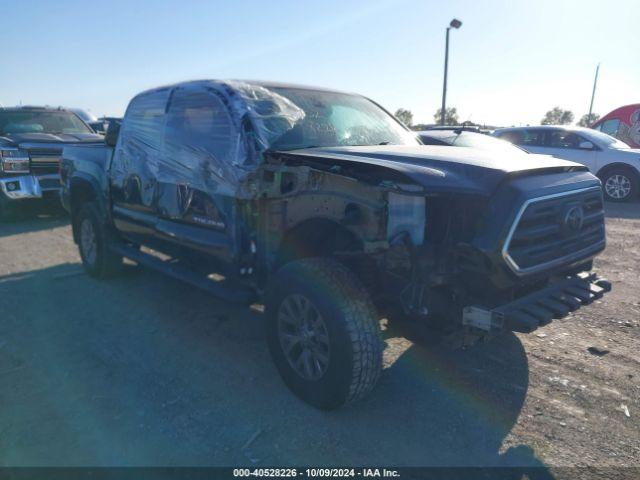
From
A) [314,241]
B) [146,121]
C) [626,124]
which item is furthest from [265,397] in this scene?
[626,124]

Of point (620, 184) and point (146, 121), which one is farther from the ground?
point (146, 121)

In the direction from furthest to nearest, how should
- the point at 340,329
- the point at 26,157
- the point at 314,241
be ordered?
the point at 26,157, the point at 314,241, the point at 340,329

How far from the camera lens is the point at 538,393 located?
332 cm

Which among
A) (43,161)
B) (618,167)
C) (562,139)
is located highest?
(562,139)

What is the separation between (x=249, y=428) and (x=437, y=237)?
159 centimetres

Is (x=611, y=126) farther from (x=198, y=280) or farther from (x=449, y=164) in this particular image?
(x=198, y=280)

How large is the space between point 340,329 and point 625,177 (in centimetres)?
1060

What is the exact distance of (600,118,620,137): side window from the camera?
14.2 m

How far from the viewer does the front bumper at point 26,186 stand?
28.3 feet

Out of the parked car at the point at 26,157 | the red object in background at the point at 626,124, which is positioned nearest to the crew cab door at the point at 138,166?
the parked car at the point at 26,157

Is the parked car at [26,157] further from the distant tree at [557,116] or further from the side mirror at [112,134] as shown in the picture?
the distant tree at [557,116]

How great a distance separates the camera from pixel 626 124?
13938 millimetres

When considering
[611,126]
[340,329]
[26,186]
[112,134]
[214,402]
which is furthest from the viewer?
[611,126]

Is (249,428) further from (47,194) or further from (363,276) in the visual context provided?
(47,194)
